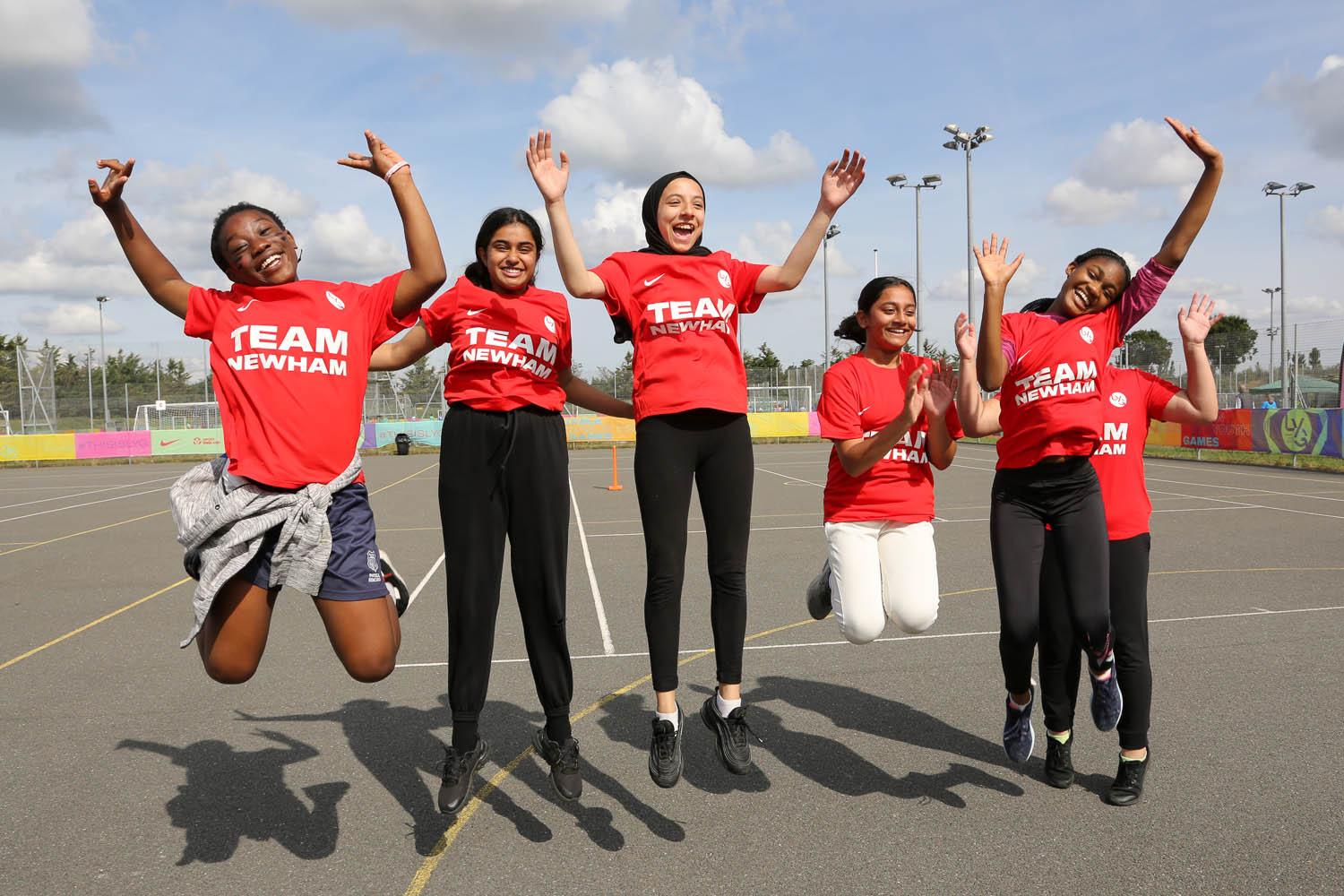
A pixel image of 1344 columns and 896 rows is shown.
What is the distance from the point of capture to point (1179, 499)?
16375mm

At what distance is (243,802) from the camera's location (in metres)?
4.21

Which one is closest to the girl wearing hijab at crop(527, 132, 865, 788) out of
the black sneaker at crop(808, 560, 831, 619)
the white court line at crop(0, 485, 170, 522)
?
the black sneaker at crop(808, 560, 831, 619)

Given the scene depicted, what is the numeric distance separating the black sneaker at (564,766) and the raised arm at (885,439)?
1669 millimetres

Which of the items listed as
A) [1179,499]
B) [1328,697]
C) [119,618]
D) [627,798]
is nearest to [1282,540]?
[1179,499]

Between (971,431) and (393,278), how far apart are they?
245cm

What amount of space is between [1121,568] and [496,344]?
9.22 ft

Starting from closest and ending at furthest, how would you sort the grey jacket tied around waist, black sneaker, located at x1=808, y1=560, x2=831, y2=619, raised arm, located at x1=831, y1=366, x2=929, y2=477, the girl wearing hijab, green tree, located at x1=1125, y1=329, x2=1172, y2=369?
the grey jacket tied around waist, the girl wearing hijab, raised arm, located at x1=831, y1=366, x2=929, y2=477, black sneaker, located at x1=808, y1=560, x2=831, y2=619, green tree, located at x1=1125, y1=329, x2=1172, y2=369

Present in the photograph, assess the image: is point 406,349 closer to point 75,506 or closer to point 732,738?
point 732,738

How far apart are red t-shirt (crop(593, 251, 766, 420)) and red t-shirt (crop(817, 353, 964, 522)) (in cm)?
65

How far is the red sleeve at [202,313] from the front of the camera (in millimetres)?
3553

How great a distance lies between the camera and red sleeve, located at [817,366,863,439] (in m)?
4.39

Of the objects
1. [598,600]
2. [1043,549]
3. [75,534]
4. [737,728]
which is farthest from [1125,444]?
[75,534]

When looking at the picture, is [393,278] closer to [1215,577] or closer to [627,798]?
[627,798]

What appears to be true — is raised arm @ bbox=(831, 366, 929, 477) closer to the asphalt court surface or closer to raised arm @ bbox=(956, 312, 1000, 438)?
raised arm @ bbox=(956, 312, 1000, 438)
